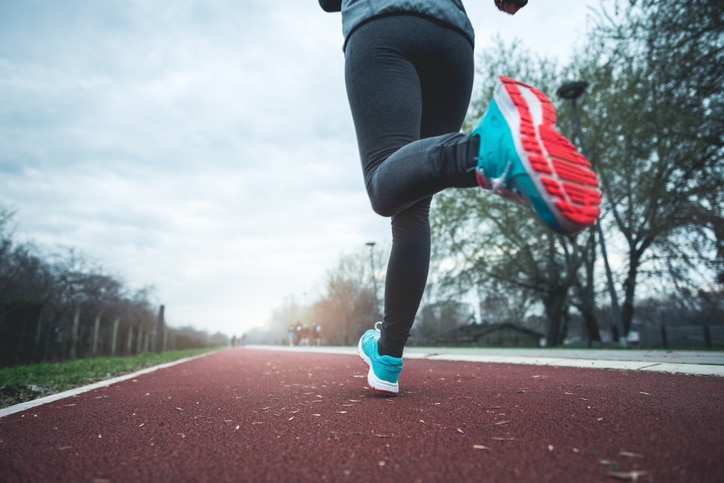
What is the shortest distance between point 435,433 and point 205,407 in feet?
3.54

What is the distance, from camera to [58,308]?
52.4 ft

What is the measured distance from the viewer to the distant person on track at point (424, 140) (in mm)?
940

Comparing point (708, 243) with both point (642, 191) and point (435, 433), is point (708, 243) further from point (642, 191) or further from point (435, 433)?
point (435, 433)

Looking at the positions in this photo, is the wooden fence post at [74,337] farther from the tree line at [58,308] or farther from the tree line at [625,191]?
the tree line at [625,191]

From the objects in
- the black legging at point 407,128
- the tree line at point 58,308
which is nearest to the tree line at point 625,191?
the black legging at point 407,128

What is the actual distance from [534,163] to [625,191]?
16106 mm

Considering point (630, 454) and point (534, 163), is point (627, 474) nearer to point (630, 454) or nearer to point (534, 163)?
point (630, 454)

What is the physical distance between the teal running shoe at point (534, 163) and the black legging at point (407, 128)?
3.0 inches

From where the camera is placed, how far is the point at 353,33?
1543 millimetres

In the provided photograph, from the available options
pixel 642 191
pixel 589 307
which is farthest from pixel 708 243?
pixel 589 307

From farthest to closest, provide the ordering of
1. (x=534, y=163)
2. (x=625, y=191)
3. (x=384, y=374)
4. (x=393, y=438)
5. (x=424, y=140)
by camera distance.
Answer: (x=625, y=191) → (x=384, y=374) → (x=424, y=140) → (x=393, y=438) → (x=534, y=163)

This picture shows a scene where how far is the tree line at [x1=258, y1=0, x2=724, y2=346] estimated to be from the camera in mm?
7320

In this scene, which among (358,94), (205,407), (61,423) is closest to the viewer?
(61,423)

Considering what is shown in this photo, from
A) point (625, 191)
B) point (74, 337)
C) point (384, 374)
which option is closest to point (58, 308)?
point (74, 337)
